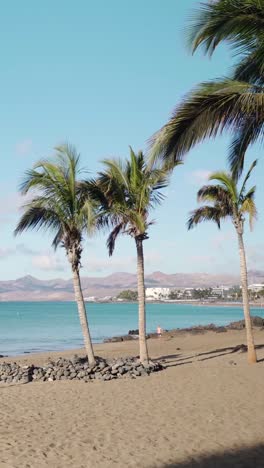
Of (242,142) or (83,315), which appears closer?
(242,142)

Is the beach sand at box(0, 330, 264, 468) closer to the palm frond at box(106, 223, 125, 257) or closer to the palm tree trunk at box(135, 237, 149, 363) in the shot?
the palm tree trunk at box(135, 237, 149, 363)

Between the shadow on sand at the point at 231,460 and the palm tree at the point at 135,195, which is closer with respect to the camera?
the shadow on sand at the point at 231,460

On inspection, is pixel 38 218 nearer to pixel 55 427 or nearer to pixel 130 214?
pixel 130 214

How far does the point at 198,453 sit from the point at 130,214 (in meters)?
9.64

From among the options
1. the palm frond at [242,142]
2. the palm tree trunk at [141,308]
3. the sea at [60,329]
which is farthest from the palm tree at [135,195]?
the sea at [60,329]

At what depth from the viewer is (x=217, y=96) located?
27.5ft

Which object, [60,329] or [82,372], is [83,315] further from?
[60,329]

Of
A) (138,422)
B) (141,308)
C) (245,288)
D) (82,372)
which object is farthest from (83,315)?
(138,422)

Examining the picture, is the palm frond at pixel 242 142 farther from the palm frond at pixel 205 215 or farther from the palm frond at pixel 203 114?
the palm frond at pixel 205 215

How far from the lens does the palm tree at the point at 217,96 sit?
8.12 metres

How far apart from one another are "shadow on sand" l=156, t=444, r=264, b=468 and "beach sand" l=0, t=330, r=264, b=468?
13 mm

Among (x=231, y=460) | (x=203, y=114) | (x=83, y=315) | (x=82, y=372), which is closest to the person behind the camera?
(x=231, y=460)

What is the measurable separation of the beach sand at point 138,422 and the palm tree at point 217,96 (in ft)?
14.3

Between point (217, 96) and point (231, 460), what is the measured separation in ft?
17.3
